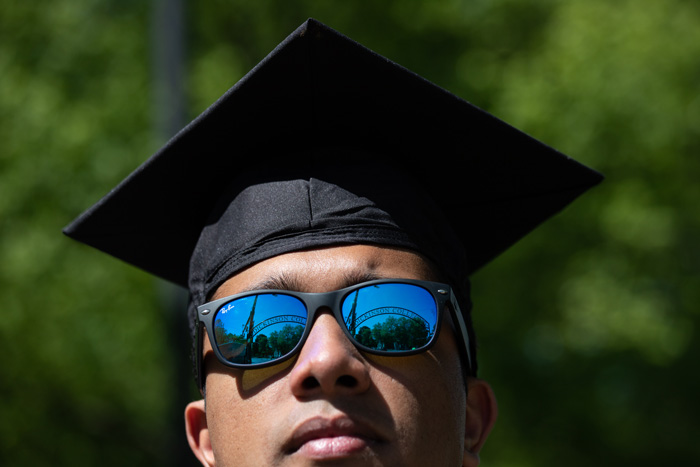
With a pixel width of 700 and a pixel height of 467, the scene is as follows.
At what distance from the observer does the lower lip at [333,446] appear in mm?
2242

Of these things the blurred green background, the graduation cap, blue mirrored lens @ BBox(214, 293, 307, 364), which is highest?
the blurred green background

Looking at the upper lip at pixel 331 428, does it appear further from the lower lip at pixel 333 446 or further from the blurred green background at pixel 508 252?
the blurred green background at pixel 508 252

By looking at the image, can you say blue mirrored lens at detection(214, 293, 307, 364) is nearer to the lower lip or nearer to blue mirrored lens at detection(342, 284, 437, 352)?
blue mirrored lens at detection(342, 284, 437, 352)

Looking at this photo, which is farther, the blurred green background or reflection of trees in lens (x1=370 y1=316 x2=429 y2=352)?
the blurred green background

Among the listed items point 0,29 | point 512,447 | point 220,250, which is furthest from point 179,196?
point 0,29

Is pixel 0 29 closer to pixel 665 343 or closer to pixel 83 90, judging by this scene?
pixel 83 90

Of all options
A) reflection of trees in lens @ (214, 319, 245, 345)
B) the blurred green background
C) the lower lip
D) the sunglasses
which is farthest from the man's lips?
the blurred green background

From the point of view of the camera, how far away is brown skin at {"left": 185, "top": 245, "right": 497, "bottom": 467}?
2.28m

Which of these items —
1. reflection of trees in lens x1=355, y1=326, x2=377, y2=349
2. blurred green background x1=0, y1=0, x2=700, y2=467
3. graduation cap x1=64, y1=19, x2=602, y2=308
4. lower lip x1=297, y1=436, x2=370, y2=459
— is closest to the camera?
lower lip x1=297, y1=436, x2=370, y2=459

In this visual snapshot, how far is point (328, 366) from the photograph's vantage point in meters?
2.28

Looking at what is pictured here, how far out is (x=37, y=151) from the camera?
29.7ft

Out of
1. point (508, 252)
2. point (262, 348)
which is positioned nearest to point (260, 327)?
point (262, 348)

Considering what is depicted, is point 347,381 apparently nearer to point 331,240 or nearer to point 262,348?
point 262,348

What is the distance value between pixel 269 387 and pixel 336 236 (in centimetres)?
43
